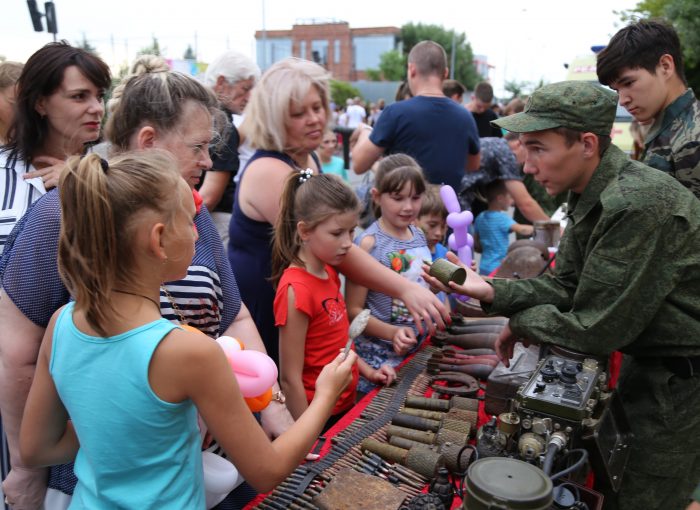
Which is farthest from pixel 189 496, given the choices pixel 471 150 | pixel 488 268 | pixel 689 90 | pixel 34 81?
pixel 488 268

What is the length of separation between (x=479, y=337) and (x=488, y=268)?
2.75m

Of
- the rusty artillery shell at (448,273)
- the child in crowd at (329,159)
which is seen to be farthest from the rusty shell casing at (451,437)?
the child in crowd at (329,159)

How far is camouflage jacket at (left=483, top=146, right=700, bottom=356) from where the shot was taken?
1.76m

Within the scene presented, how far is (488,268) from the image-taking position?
5.48 meters

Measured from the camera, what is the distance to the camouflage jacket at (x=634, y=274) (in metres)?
1.76

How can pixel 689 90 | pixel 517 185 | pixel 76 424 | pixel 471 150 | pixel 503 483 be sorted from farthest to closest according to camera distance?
pixel 517 185
pixel 471 150
pixel 689 90
pixel 76 424
pixel 503 483

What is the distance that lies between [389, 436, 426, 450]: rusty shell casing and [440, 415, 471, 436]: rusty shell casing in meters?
0.13

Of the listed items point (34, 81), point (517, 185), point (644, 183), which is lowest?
point (517, 185)

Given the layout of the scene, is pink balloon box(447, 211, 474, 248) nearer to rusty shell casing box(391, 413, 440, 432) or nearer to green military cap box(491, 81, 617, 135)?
green military cap box(491, 81, 617, 135)

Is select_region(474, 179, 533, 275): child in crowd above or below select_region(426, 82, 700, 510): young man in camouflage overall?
below

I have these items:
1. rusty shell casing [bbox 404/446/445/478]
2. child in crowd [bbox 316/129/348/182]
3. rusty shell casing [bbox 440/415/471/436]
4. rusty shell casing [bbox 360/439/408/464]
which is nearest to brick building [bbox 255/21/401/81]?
child in crowd [bbox 316/129/348/182]

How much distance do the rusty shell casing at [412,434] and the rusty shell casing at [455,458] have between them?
0.14 m

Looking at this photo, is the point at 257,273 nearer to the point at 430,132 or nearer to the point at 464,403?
the point at 464,403

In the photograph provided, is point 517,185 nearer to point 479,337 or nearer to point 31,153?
point 479,337
